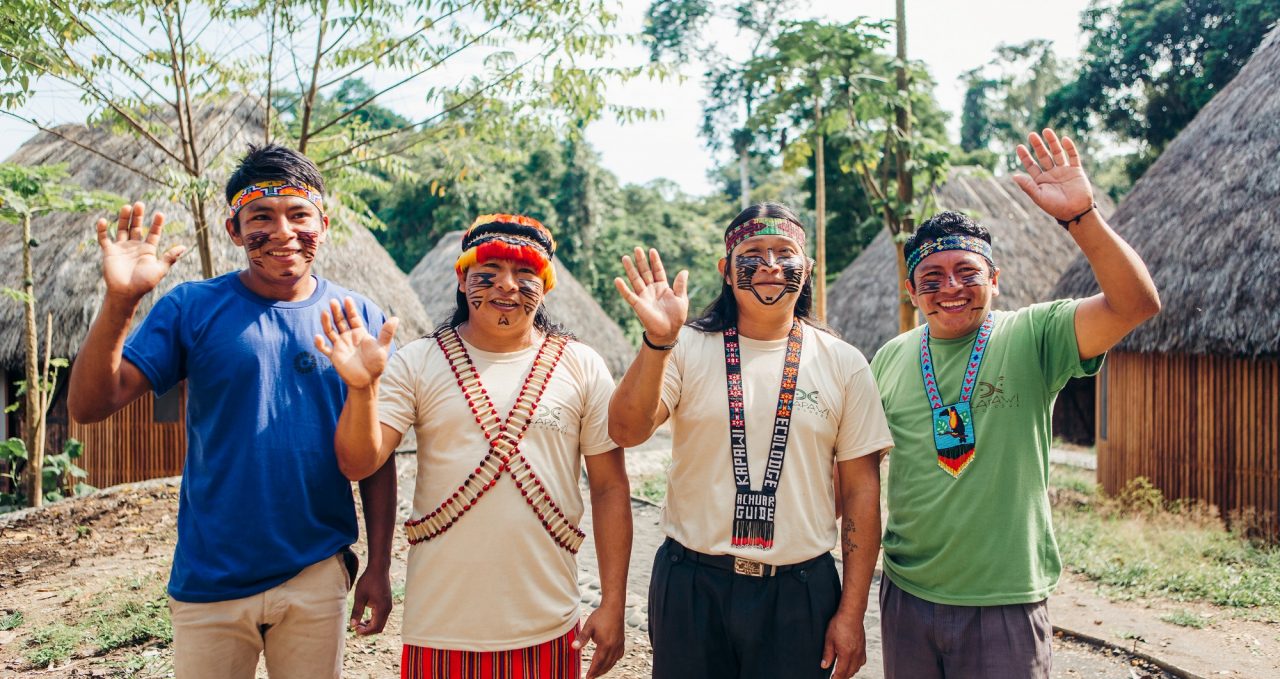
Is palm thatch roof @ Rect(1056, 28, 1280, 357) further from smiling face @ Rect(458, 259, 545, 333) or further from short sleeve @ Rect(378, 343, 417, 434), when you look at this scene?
short sleeve @ Rect(378, 343, 417, 434)

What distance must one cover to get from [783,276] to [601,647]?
3.88 feet

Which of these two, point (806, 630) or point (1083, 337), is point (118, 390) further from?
point (1083, 337)

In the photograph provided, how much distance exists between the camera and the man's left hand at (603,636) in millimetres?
2443

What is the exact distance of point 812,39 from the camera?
26.2 ft

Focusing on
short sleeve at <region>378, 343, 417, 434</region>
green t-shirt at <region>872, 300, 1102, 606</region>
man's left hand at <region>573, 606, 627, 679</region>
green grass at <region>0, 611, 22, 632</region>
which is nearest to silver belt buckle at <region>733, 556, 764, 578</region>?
man's left hand at <region>573, 606, 627, 679</region>

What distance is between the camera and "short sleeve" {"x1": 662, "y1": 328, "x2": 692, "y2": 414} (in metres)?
2.55

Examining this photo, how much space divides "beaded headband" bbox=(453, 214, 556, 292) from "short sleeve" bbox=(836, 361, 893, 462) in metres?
0.94

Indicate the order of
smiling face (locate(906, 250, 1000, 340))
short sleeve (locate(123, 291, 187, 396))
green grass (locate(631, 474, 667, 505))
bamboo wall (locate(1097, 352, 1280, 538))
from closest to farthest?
A: short sleeve (locate(123, 291, 187, 396)), smiling face (locate(906, 250, 1000, 340)), bamboo wall (locate(1097, 352, 1280, 538)), green grass (locate(631, 474, 667, 505))

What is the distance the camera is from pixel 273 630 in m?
2.46

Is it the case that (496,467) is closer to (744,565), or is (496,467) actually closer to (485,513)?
(485,513)

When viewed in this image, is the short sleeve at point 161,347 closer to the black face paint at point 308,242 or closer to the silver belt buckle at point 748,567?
the black face paint at point 308,242

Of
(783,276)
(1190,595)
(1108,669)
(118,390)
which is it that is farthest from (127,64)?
(1190,595)

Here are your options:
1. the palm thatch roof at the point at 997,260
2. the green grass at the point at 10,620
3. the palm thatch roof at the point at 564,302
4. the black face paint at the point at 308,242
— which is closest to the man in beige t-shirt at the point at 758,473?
the black face paint at the point at 308,242

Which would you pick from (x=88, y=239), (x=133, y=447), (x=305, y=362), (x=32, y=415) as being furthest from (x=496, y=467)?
(x=133, y=447)
